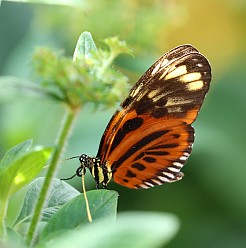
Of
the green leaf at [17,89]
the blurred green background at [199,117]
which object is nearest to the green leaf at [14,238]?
the green leaf at [17,89]

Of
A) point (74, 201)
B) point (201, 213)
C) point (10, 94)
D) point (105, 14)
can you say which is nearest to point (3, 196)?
point (74, 201)

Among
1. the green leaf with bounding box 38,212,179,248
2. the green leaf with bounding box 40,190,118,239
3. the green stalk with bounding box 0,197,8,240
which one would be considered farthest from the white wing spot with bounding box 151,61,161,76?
the green leaf with bounding box 38,212,179,248

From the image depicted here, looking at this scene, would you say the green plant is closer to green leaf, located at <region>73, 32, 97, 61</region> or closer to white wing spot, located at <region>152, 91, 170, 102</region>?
green leaf, located at <region>73, 32, 97, 61</region>

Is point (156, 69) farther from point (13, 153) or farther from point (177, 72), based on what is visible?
point (13, 153)

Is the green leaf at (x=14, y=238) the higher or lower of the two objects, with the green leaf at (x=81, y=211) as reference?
lower

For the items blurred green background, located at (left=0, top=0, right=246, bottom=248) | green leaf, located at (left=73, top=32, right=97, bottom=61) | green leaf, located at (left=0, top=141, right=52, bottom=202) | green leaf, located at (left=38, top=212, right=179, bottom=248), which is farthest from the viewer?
blurred green background, located at (left=0, top=0, right=246, bottom=248)

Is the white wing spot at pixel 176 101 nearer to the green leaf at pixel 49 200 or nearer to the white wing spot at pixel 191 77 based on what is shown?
the white wing spot at pixel 191 77

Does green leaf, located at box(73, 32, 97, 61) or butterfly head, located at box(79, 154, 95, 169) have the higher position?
green leaf, located at box(73, 32, 97, 61)

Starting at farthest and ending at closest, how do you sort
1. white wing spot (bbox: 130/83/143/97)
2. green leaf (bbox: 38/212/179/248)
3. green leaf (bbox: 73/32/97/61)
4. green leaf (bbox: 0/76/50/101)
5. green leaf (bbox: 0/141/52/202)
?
white wing spot (bbox: 130/83/143/97) → green leaf (bbox: 73/32/97/61) → green leaf (bbox: 0/141/52/202) → green leaf (bbox: 0/76/50/101) → green leaf (bbox: 38/212/179/248)
